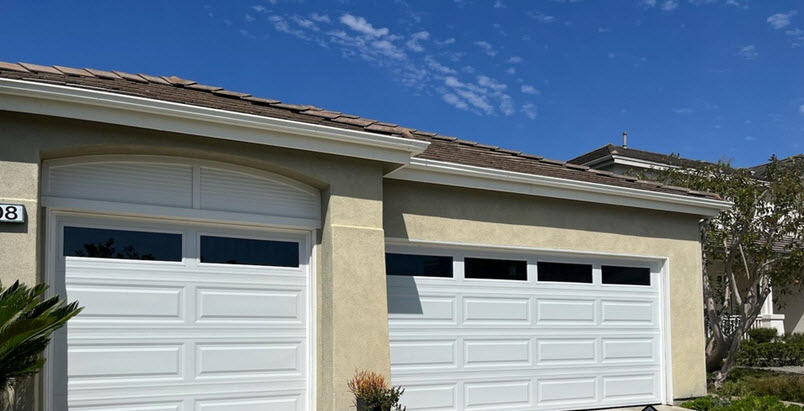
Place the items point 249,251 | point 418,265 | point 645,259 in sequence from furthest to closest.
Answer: point 645,259
point 418,265
point 249,251

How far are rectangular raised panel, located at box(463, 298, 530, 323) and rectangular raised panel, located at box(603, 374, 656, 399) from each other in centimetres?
200

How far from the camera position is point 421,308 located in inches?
412

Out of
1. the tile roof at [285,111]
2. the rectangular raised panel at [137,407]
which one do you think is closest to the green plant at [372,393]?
the rectangular raised panel at [137,407]

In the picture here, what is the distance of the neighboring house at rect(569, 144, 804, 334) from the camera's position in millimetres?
23688

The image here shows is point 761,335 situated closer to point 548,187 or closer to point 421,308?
point 548,187

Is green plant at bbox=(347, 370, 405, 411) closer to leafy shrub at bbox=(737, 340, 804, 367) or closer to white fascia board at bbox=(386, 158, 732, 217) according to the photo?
white fascia board at bbox=(386, 158, 732, 217)

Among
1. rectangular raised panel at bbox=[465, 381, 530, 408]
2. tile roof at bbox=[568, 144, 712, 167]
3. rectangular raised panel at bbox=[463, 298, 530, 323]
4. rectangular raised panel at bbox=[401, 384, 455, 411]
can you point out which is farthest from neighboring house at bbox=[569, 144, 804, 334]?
rectangular raised panel at bbox=[401, 384, 455, 411]

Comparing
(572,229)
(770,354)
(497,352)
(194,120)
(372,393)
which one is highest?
(194,120)

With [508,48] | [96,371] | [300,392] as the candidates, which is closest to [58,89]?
[96,371]

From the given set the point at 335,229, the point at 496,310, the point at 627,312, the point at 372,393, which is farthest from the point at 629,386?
the point at 335,229

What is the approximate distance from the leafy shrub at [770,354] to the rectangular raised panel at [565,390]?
1035cm

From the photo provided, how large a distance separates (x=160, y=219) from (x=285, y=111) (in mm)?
2147

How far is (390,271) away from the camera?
10.3 m

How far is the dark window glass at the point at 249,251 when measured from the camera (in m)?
8.80
